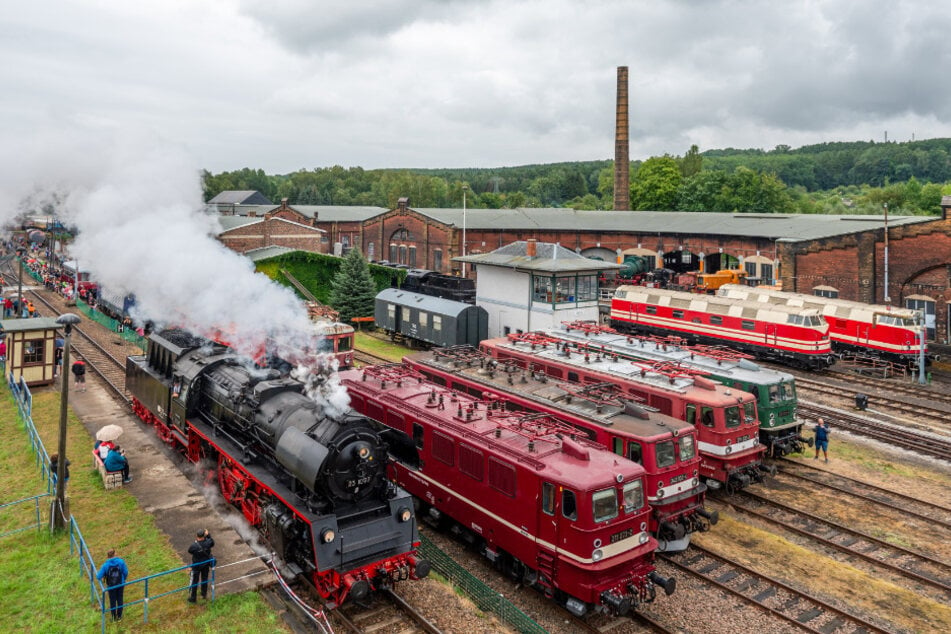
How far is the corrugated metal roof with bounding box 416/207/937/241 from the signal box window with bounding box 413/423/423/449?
33429 mm

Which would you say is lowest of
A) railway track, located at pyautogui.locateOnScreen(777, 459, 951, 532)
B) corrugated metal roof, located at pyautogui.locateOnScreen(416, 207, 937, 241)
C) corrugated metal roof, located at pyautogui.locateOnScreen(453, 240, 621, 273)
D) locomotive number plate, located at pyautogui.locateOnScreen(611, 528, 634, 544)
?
railway track, located at pyautogui.locateOnScreen(777, 459, 951, 532)

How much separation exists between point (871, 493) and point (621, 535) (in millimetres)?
10704

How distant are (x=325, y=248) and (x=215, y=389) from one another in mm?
56755

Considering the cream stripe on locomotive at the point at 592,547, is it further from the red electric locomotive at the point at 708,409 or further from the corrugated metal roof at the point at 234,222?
the corrugated metal roof at the point at 234,222

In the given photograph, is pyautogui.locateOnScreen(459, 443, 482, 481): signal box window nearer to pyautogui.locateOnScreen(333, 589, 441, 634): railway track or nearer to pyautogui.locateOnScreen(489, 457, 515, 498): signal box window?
pyautogui.locateOnScreen(489, 457, 515, 498): signal box window

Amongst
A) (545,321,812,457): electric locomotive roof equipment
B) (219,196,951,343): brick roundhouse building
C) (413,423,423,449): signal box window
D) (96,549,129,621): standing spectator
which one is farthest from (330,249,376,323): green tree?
(96,549,129,621): standing spectator

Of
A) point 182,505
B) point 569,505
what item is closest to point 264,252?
point 182,505

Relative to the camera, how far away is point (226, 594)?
12250 millimetres

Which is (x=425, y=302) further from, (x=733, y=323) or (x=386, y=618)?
(x=386, y=618)

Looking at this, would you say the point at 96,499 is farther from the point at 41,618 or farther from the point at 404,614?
the point at 404,614

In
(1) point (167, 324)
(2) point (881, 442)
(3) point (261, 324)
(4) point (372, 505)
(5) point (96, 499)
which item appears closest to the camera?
(4) point (372, 505)

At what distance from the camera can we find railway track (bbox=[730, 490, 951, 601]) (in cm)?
1423

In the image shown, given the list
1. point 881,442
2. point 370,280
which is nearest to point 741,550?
point 881,442

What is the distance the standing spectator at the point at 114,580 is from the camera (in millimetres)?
11305
